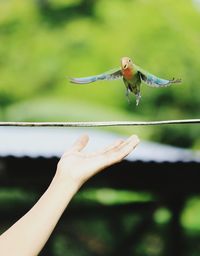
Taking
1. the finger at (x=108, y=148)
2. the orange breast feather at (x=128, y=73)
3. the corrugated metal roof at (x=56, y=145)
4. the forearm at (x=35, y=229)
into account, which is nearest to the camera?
the forearm at (x=35, y=229)

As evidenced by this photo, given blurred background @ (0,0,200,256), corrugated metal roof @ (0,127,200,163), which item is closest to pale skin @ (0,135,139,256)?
corrugated metal roof @ (0,127,200,163)

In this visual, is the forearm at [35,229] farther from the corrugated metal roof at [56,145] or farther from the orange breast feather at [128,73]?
the corrugated metal roof at [56,145]

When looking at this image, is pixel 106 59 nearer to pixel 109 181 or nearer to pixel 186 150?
pixel 186 150

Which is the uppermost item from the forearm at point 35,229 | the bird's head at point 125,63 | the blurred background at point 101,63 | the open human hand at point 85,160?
the blurred background at point 101,63

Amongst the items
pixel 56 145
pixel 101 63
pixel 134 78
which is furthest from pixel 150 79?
pixel 101 63

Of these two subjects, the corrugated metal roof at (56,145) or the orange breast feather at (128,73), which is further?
the corrugated metal roof at (56,145)

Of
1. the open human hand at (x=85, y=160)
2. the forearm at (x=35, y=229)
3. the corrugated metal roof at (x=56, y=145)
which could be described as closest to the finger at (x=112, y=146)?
the open human hand at (x=85, y=160)

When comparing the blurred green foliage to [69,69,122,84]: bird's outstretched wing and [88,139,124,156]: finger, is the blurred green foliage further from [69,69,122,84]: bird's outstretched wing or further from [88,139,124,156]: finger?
[88,139,124,156]: finger
